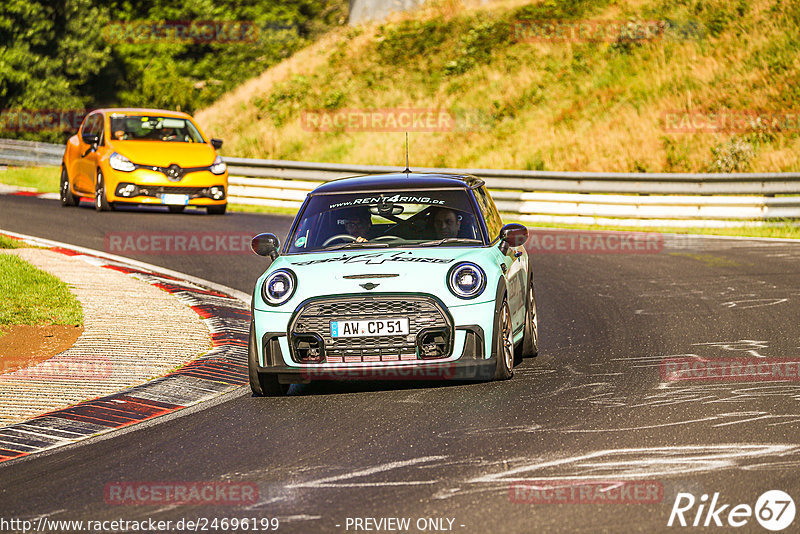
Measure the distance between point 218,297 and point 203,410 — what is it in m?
4.91

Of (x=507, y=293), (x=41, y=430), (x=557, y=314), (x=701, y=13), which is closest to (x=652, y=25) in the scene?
(x=701, y=13)

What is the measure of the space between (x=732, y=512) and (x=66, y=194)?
18.4 meters

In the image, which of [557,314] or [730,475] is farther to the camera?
[557,314]

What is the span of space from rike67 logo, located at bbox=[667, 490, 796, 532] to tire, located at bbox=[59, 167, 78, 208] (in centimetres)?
1792

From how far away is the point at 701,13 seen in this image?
1352 inches

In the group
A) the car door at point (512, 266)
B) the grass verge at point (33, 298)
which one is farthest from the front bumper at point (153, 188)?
the car door at point (512, 266)

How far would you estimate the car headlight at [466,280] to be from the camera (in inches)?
319

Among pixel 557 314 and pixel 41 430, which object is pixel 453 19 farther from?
pixel 41 430

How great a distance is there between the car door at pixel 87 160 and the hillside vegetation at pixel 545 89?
1002 centimetres

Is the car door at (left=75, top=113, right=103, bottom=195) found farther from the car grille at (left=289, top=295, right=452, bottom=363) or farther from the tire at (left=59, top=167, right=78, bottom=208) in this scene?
the car grille at (left=289, top=295, right=452, bottom=363)

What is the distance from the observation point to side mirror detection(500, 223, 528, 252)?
901cm

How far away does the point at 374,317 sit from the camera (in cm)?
794
